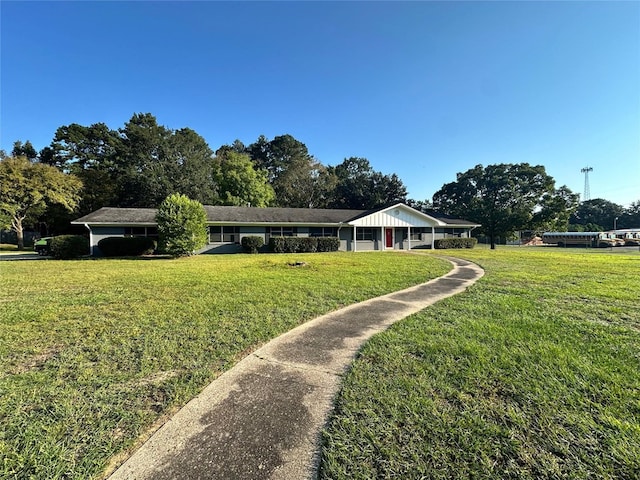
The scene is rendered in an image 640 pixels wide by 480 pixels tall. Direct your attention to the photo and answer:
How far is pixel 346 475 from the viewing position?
179 cm

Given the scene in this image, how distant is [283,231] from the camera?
2141cm

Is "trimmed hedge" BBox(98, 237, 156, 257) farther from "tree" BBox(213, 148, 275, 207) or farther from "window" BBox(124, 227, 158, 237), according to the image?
"tree" BBox(213, 148, 275, 207)

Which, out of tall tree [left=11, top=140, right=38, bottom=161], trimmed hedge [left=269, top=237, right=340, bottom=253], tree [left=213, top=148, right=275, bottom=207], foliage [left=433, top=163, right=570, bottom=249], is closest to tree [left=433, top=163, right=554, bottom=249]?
foliage [left=433, top=163, right=570, bottom=249]

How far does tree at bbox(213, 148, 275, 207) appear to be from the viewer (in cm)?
3409

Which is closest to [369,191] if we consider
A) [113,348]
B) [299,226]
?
[299,226]

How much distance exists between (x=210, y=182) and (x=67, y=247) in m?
20.4

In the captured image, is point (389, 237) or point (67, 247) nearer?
point (67, 247)

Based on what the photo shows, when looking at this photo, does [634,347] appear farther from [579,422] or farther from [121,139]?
[121,139]

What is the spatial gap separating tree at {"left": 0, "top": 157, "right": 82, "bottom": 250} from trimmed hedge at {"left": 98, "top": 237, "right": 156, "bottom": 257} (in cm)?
1265

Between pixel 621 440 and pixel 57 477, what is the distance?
12.3ft

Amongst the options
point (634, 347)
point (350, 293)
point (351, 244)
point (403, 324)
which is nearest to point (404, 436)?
point (403, 324)

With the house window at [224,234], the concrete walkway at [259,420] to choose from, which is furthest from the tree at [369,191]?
the concrete walkway at [259,420]

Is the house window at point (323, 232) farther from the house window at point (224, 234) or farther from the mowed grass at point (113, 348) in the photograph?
the mowed grass at point (113, 348)

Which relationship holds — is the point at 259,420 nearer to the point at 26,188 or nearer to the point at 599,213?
the point at 26,188
